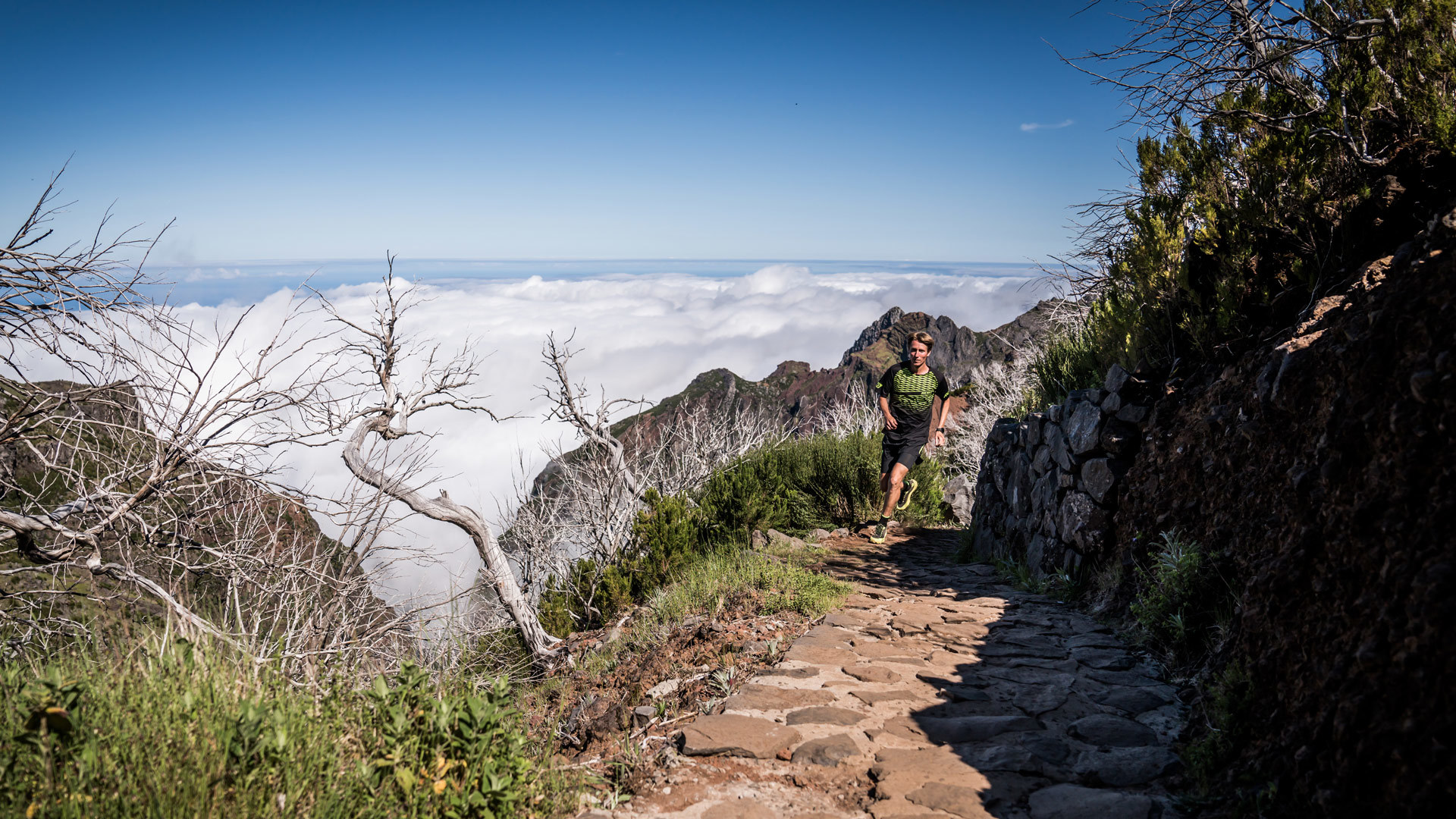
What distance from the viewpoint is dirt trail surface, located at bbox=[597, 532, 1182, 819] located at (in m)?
2.75

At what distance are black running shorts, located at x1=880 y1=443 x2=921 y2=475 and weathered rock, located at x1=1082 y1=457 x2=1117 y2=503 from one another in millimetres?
2320

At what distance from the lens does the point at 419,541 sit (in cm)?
811

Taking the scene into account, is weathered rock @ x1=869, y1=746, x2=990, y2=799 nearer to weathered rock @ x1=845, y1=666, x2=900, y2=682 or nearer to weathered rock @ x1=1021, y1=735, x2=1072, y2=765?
weathered rock @ x1=1021, y1=735, x2=1072, y2=765

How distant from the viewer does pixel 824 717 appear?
347 cm

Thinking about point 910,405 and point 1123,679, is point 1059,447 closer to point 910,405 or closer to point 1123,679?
point 910,405

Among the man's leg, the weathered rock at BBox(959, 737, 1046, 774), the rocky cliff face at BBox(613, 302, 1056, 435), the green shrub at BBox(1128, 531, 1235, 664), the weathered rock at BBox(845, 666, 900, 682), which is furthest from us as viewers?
the rocky cliff face at BBox(613, 302, 1056, 435)

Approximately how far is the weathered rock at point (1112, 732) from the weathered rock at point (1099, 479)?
235 centimetres

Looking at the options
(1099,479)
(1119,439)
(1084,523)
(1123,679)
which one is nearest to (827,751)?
(1123,679)

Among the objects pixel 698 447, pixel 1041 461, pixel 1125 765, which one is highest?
pixel 1041 461

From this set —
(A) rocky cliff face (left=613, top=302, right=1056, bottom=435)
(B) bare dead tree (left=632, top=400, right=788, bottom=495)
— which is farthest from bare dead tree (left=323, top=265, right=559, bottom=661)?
(A) rocky cliff face (left=613, top=302, right=1056, bottom=435)

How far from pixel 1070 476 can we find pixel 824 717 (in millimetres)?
3391

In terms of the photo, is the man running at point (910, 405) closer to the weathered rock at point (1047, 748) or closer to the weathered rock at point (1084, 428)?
the weathered rock at point (1084, 428)

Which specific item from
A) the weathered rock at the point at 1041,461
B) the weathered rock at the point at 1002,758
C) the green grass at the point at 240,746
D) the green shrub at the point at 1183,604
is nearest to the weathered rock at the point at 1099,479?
the weathered rock at the point at 1041,461

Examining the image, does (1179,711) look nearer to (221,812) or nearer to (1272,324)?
(1272,324)
